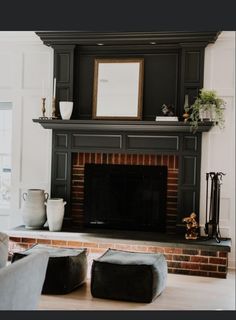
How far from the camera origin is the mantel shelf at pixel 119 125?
5816 millimetres

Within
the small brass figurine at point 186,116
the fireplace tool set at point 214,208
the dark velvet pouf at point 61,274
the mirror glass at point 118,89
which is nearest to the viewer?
the dark velvet pouf at point 61,274

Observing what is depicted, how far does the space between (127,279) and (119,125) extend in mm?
1936

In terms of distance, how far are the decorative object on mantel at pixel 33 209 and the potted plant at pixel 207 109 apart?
1927mm

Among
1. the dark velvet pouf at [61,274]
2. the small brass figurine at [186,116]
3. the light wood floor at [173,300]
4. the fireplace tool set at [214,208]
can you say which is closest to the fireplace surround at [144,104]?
the small brass figurine at [186,116]

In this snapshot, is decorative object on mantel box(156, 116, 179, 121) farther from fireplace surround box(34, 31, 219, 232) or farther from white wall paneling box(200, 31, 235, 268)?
white wall paneling box(200, 31, 235, 268)

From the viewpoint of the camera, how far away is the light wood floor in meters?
4.46

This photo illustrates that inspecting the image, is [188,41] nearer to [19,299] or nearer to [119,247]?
[119,247]

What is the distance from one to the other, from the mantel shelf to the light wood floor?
1.66 metres

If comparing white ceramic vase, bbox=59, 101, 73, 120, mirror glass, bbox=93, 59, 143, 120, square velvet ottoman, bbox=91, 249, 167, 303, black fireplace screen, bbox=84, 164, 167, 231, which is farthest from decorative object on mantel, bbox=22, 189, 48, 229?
square velvet ottoman, bbox=91, 249, 167, 303

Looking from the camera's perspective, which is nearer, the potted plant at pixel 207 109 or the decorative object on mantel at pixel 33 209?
the potted plant at pixel 207 109

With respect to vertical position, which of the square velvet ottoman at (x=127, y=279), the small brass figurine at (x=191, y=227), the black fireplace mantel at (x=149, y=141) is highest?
the black fireplace mantel at (x=149, y=141)

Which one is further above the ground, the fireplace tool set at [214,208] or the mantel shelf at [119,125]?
the mantel shelf at [119,125]

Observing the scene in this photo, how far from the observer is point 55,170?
6.38 metres

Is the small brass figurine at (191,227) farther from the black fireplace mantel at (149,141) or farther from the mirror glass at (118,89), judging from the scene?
the mirror glass at (118,89)
